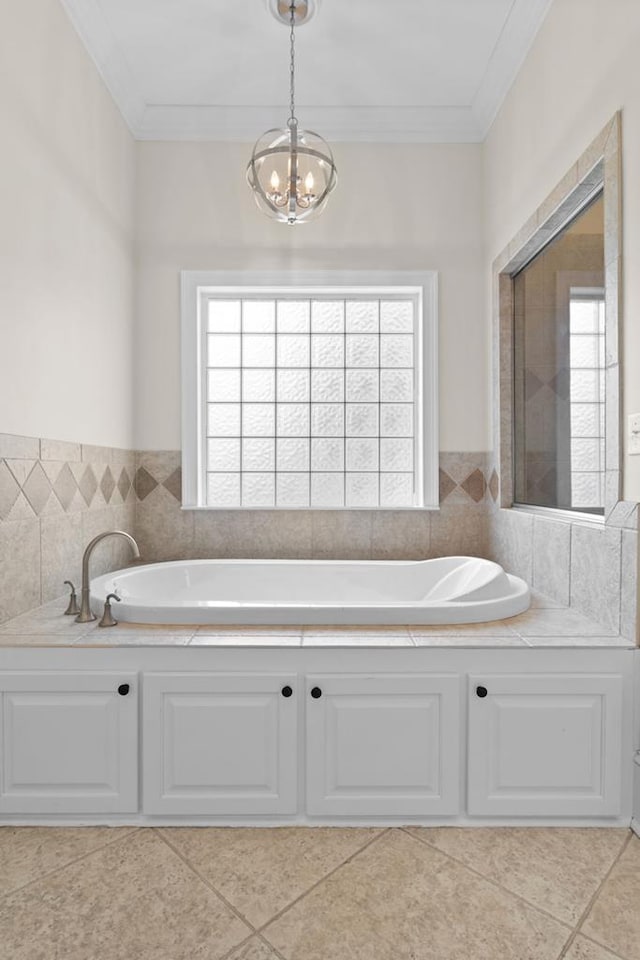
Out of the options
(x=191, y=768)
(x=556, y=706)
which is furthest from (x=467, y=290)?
(x=191, y=768)

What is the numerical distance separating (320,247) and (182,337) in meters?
0.90

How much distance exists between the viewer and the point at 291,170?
2.23 m

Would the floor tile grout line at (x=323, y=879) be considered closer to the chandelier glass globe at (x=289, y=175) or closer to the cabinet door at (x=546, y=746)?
the cabinet door at (x=546, y=746)

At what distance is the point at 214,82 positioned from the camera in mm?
2732

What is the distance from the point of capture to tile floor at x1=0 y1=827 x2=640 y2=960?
1274 mm

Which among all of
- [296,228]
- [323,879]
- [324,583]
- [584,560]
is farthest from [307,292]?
[323,879]

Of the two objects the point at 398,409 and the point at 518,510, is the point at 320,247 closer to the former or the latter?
the point at 398,409

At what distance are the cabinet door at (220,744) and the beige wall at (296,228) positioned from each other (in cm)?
171

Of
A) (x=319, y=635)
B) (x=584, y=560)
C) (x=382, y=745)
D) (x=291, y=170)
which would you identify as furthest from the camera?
(x=291, y=170)

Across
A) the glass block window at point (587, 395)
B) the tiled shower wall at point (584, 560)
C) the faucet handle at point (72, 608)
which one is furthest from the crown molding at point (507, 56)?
the faucet handle at point (72, 608)

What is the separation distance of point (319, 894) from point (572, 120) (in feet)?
8.61

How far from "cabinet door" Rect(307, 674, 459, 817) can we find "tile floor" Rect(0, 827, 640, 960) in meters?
0.09

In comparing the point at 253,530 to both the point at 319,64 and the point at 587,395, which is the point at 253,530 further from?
the point at 319,64

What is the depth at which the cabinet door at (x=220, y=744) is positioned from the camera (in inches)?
66.1
